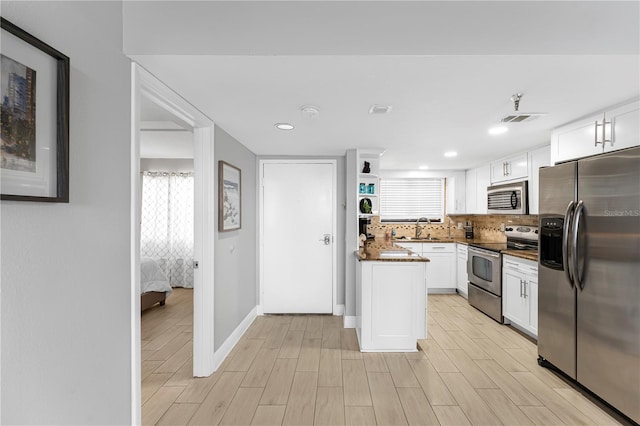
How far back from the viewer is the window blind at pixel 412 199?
243 inches

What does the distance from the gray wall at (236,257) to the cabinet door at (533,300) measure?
10.5ft

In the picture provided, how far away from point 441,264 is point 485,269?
1.13 m

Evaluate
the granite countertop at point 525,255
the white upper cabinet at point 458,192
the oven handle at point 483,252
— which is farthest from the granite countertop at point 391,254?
the white upper cabinet at point 458,192

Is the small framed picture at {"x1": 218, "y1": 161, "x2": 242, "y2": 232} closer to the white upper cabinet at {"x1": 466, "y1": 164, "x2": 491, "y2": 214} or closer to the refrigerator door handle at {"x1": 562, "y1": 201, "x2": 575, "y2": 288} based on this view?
the refrigerator door handle at {"x1": 562, "y1": 201, "x2": 575, "y2": 288}

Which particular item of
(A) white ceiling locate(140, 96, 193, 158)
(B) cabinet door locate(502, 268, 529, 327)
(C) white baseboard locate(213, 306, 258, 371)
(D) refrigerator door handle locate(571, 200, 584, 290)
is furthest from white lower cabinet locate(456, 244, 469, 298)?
(A) white ceiling locate(140, 96, 193, 158)

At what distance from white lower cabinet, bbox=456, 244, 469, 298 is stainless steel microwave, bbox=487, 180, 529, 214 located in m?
0.76

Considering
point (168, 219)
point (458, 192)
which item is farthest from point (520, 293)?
point (168, 219)

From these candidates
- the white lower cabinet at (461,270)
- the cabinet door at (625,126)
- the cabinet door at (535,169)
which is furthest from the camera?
the white lower cabinet at (461,270)

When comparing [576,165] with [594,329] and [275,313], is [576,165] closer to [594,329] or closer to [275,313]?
[594,329]

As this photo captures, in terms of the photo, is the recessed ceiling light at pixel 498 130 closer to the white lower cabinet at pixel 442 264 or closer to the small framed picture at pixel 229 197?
the small framed picture at pixel 229 197

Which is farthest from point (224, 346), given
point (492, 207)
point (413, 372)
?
point (492, 207)

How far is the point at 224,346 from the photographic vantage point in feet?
10.2

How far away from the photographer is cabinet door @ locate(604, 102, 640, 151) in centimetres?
220

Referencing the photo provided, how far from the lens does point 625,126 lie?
227 cm
